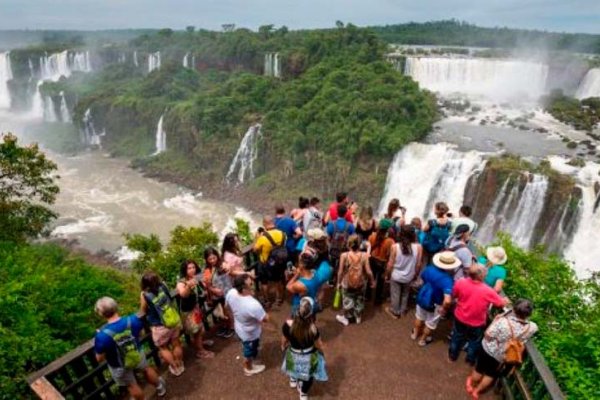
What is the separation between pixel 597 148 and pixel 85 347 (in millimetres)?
31227

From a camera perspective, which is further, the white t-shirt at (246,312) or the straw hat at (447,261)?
the straw hat at (447,261)

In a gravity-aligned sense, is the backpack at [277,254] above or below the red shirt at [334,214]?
below

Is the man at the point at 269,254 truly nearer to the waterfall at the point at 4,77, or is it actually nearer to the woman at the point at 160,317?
the woman at the point at 160,317

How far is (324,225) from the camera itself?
319 inches

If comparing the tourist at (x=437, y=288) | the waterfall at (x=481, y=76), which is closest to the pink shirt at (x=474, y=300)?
the tourist at (x=437, y=288)

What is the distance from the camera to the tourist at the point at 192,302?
6023mm

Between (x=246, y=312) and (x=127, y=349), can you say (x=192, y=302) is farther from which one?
(x=127, y=349)

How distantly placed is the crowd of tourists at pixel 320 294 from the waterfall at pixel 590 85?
39.9 m

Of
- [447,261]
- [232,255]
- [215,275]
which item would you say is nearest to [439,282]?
[447,261]

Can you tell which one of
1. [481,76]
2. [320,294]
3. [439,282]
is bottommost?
[320,294]

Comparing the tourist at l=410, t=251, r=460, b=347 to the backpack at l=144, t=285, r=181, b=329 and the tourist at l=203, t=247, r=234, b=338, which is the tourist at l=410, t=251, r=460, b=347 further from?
the backpack at l=144, t=285, r=181, b=329

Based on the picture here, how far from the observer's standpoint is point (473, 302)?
5535mm

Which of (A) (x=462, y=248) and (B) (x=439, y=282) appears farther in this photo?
(A) (x=462, y=248)

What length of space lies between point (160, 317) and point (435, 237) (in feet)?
14.6
